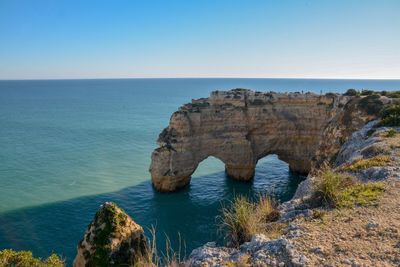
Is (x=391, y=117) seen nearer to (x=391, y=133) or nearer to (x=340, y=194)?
(x=391, y=133)

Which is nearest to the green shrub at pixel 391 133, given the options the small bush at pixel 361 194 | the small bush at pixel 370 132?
the small bush at pixel 370 132

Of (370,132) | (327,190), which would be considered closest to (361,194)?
(327,190)

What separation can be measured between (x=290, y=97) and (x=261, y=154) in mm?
9726

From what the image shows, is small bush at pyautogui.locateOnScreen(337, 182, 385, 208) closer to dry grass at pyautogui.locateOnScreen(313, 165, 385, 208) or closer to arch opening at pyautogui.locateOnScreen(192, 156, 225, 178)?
dry grass at pyautogui.locateOnScreen(313, 165, 385, 208)

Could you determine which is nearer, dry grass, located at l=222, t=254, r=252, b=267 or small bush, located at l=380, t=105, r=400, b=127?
dry grass, located at l=222, t=254, r=252, b=267

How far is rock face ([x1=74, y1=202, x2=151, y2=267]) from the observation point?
14.2 meters

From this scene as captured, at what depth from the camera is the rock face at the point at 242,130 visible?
161 feet

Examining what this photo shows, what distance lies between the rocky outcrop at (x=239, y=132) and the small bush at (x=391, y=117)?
810 inches

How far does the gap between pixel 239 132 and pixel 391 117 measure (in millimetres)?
27447

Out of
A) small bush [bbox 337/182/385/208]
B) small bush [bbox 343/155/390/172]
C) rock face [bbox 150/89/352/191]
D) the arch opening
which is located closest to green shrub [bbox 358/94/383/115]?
rock face [bbox 150/89/352/191]

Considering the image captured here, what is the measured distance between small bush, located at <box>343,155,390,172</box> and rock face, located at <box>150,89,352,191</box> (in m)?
32.8

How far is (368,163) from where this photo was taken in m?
17.0

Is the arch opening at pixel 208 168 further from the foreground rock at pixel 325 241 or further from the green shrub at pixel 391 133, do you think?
the foreground rock at pixel 325 241

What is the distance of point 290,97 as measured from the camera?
53.0m
